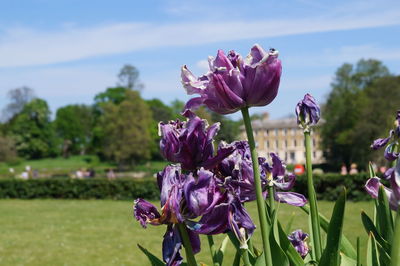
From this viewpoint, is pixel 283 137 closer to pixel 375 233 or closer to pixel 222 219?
pixel 375 233

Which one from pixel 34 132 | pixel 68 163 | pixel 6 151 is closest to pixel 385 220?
pixel 6 151

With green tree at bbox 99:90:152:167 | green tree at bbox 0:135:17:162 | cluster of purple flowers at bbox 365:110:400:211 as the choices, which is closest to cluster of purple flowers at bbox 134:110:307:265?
cluster of purple flowers at bbox 365:110:400:211

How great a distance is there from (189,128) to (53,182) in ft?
86.6

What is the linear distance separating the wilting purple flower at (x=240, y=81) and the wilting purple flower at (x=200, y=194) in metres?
0.19

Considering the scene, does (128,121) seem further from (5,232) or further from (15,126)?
(5,232)

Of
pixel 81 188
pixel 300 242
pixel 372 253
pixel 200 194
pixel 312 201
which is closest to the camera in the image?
pixel 200 194

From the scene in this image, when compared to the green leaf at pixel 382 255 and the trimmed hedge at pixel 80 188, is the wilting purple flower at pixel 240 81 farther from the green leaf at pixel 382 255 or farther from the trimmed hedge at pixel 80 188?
the trimmed hedge at pixel 80 188

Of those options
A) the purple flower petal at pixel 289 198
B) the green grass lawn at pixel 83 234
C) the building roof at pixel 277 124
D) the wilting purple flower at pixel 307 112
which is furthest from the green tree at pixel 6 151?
the wilting purple flower at pixel 307 112

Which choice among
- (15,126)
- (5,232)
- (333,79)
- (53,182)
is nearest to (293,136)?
(333,79)

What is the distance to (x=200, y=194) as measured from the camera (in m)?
1.33

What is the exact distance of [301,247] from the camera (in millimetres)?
2115

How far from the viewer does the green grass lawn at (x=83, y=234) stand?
1115 cm

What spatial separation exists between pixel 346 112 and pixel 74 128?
47.1 meters

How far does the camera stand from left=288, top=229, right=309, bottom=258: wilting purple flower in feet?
6.91
